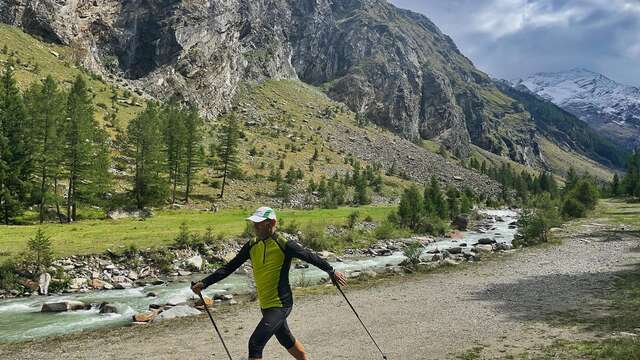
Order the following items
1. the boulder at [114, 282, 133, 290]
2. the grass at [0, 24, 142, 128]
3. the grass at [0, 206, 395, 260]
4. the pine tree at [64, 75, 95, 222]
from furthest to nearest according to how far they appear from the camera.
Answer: the grass at [0, 24, 142, 128]
the pine tree at [64, 75, 95, 222]
the grass at [0, 206, 395, 260]
the boulder at [114, 282, 133, 290]

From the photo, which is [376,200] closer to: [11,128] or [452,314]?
[11,128]

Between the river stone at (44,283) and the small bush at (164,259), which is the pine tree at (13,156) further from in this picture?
the river stone at (44,283)

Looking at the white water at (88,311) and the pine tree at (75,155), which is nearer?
the white water at (88,311)

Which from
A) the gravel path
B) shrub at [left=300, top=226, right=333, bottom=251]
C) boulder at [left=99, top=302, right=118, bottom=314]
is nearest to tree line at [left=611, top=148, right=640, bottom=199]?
shrub at [left=300, top=226, right=333, bottom=251]

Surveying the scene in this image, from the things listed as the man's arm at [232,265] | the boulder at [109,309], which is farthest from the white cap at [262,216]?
the boulder at [109,309]

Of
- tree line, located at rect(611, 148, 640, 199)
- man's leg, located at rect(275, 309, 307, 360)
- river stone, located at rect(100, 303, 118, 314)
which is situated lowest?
river stone, located at rect(100, 303, 118, 314)

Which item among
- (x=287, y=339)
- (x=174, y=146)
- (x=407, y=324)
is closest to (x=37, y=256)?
(x=407, y=324)

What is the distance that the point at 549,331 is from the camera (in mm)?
18094

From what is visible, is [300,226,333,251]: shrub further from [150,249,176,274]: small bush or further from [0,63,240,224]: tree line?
[0,63,240,224]: tree line

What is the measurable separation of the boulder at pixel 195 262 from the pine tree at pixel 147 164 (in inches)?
1345

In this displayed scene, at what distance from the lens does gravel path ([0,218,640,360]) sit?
1669 cm

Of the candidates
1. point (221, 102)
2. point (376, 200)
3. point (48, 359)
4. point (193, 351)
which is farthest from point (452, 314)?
point (221, 102)

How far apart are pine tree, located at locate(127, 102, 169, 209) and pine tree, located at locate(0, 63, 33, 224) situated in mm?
17295

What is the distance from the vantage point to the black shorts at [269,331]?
978 cm
